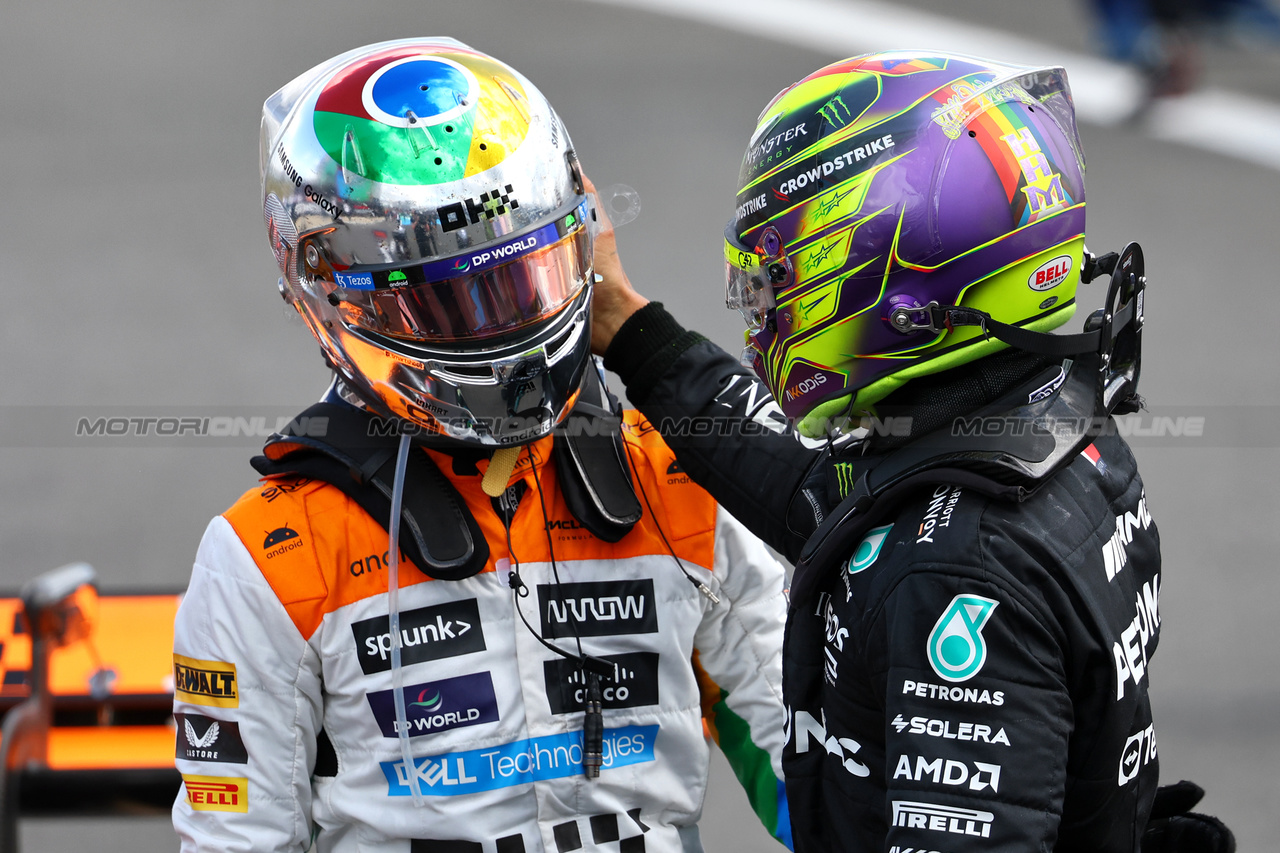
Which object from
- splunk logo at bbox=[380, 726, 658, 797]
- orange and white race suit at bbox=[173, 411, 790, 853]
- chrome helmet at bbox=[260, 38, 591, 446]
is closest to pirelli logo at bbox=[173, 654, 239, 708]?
orange and white race suit at bbox=[173, 411, 790, 853]

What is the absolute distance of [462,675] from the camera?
81.3 inches

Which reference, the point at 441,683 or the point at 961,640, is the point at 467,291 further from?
the point at 961,640

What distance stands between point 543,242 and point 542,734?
2.46 feet

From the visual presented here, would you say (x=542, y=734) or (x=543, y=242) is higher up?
(x=543, y=242)

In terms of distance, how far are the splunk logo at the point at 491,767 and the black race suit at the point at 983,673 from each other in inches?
14.4

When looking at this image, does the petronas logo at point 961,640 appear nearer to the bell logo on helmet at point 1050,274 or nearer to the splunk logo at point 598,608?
the bell logo on helmet at point 1050,274

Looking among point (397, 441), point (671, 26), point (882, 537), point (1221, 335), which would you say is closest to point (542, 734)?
point (397, 441)

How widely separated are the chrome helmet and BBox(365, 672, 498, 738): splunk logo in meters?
0.37

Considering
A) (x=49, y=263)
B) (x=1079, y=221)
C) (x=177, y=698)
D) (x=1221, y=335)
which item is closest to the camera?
(x=1079, y=221)

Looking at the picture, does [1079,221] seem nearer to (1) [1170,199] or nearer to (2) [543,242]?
(2) [543,242]

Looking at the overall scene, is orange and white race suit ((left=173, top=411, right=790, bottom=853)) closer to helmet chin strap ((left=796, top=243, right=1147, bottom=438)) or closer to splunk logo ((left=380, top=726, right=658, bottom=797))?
splunk logo ((left=380, top=726, right=658, bottom=797))

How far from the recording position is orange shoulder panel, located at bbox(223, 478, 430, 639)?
1.99 m

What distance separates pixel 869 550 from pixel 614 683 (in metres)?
0.57

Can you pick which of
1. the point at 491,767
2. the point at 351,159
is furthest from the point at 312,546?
the point at 351,159
